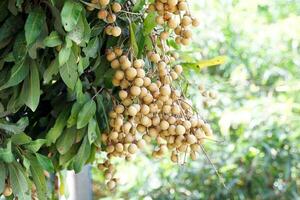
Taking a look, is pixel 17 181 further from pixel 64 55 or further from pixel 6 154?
pixel 64 55

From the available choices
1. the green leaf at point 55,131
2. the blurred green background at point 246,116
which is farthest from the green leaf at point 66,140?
the blurred green background at point 246,116

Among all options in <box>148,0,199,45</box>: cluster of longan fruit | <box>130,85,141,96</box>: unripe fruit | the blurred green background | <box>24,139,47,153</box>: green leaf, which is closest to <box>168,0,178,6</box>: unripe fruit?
<box>148,0,199,45</box>: cluster of longan fruit

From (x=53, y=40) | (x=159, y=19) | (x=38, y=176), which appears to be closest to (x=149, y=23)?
(x=159, y=19)

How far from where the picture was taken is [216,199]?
5.42ft

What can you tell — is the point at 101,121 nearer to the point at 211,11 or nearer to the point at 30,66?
the point at 30,66

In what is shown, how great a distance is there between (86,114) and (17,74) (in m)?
0.09

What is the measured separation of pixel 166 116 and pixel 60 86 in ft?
0.52

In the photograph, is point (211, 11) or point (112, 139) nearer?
point (112, 139)

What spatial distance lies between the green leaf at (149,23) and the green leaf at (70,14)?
0.28 ft

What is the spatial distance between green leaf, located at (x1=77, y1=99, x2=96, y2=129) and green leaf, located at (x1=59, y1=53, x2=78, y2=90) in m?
0.05

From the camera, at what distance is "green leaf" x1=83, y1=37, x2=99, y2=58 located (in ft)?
2.09

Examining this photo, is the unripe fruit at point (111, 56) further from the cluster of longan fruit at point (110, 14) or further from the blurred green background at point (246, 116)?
the blurred green background at point (246, 116)

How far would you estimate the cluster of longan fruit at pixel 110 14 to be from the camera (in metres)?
0.61

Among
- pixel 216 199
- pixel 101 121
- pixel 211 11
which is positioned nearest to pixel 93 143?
pixel 101 121
